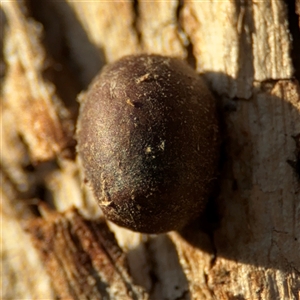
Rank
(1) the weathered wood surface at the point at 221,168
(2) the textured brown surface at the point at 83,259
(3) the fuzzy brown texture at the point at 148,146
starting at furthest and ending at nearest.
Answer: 1. (2) the textured brown surface at the point at 83,259
2. (1) the weathered wood surface at the point at 221,168
3. (3) the fuzzy brown texture at the point at 148,146

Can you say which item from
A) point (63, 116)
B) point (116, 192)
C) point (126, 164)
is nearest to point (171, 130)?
point (126, 164)

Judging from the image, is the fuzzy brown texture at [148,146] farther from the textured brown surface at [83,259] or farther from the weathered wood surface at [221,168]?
the textured brown surface at [83,259]

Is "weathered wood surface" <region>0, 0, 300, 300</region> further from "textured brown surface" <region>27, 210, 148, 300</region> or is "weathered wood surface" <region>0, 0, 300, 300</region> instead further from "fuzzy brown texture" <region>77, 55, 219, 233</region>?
"fuzzy brown texture" <region>77, 55, 219, 233</region>

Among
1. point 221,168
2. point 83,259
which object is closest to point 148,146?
point 221,168

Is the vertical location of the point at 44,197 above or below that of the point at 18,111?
below

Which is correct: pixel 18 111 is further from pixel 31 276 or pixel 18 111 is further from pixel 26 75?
pixel 31 276

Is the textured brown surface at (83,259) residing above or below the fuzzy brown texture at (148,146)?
below

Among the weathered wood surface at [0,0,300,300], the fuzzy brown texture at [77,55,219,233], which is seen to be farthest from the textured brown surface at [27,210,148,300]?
the fuzzy brown texture at [77,55,219,233]

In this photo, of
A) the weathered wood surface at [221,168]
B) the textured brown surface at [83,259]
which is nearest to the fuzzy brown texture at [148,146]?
the weathered wood surface at [221,168]
